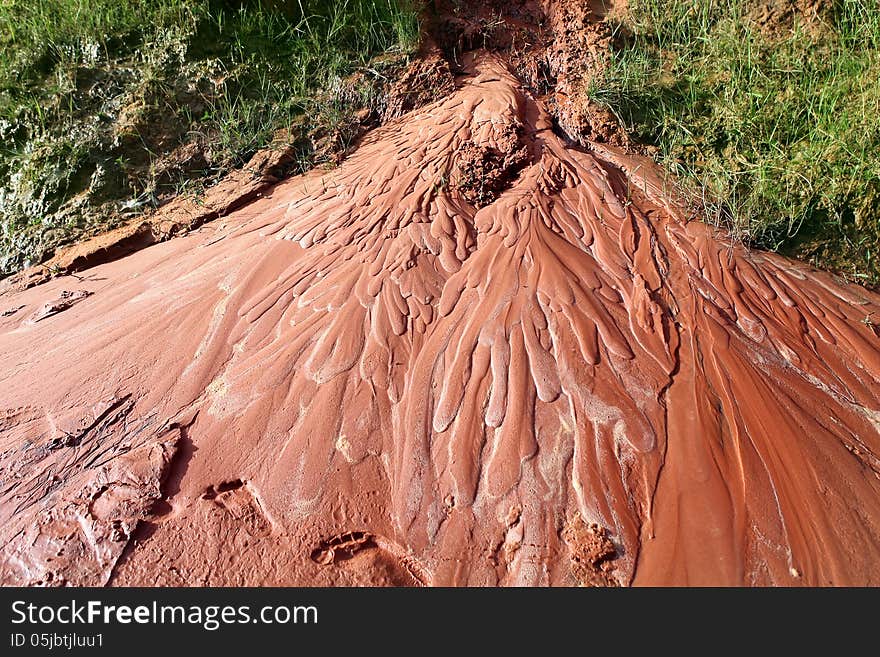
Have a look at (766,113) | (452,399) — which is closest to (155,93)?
(452,399)

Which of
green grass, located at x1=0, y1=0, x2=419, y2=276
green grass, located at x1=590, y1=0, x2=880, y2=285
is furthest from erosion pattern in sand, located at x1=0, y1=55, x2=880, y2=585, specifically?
green grass, located at x1=0, y1=0, x2=419, y2=276

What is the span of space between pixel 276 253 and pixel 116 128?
190 centimetres

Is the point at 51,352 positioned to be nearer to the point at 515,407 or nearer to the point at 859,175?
the point at 515,407

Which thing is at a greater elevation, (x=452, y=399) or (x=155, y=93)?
(x=155, y=93)

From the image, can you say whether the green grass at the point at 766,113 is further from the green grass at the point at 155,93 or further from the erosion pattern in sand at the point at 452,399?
the green grass at the point at 155,93

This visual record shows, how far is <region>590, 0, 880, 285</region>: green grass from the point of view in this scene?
2959mm

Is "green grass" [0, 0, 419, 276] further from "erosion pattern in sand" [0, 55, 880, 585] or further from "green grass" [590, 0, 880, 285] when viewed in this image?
"green grass" [590, 0, 880, 285]

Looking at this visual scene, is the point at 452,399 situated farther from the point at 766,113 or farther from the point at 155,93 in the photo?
the point at 155,93

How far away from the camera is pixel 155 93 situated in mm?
3676

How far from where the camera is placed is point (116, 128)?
362 centimetres

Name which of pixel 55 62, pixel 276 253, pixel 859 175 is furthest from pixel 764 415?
pixel 55 62

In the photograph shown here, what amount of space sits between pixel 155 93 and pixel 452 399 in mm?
3006

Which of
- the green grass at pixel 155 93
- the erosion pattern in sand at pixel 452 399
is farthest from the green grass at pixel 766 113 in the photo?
the green grass at pixel 155 93

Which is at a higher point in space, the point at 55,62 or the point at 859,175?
the point at 55,62
